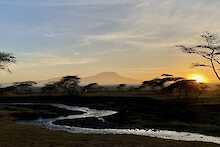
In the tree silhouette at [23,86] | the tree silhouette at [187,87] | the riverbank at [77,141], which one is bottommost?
the riverbank at [77,141]

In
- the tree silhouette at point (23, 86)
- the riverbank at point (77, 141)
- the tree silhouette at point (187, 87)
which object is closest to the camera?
the riverbank at point (77, 141)

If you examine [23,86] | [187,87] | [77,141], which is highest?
[23,86]

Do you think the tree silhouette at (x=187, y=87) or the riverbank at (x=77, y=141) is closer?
the riverbank at (x=77, y=141)

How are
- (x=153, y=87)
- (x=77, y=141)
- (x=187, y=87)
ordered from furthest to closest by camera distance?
(x=153, y=87)
(x=187, y=87)
(x=77, y=141)

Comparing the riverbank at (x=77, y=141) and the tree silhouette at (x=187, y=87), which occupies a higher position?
the tree silhouette at (x=187, y=87)

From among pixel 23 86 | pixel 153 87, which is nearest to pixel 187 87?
pixel 153 87

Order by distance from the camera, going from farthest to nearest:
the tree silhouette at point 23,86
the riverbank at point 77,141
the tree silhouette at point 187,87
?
1. the tree silhouette at point 23,86
2. the tree silhouette at point 187,87
3. the riverbank at point 77,141

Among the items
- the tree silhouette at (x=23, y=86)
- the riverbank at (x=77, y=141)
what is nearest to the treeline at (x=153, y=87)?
the tree silhouette at (x=23, y=86)

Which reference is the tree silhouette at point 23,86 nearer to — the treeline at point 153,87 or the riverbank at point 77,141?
the treeline at point 153,87

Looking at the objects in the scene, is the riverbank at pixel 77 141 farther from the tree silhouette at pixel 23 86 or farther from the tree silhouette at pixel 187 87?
the tree silhouette at pixel 23 86

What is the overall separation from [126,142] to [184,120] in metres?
22.9

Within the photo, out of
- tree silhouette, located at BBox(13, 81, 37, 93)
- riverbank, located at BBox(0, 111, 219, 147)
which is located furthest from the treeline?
riverbank, located at BBox(0, 111, 219, 147)

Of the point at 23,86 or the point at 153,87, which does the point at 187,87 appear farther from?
the point at 23,86

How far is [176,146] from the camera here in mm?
29531
